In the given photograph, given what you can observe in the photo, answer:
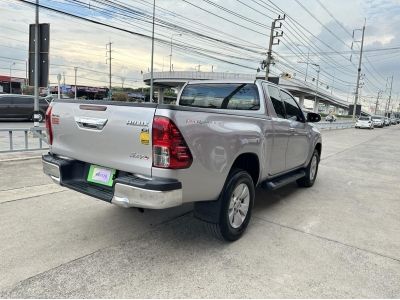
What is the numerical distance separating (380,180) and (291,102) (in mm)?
4038

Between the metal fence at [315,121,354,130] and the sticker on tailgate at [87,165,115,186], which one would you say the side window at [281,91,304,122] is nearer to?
the sticker on tailgate at [87,165,115,186]

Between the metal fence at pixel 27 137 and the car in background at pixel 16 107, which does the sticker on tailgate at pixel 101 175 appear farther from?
the car in background at pixel 16 107

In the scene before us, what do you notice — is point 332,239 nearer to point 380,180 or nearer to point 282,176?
point 282,176

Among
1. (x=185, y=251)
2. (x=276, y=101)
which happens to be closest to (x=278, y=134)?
(x=276, y=101)

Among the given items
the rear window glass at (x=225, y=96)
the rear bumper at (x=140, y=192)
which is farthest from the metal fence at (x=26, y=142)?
the rear bumper at (x=140, y=192)

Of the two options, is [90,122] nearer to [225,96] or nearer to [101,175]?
[101,175]

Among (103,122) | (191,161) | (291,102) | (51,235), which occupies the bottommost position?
(51,235)

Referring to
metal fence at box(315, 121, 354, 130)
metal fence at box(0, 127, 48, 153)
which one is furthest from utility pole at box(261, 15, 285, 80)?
metal fence at box(0, 127, 48, 153)

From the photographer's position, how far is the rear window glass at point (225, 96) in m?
4.93

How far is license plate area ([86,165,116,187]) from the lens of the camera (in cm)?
353

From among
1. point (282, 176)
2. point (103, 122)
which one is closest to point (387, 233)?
point (282, 176)

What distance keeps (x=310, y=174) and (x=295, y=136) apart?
65.0 inches

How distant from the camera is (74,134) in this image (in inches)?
151

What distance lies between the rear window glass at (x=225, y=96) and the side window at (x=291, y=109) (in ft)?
3.09
